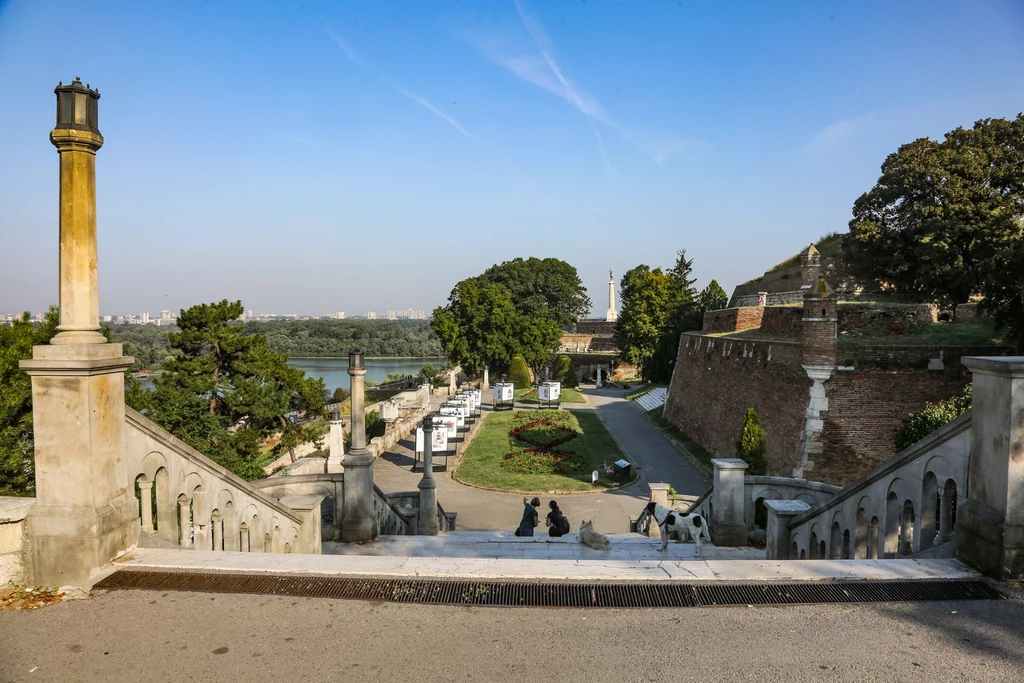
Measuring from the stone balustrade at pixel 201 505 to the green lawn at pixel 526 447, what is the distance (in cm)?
1185

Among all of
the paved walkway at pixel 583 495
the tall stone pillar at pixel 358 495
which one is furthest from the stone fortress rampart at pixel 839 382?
the tall stone pillar at pixel 358 495

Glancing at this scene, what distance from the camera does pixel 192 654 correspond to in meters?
3.29

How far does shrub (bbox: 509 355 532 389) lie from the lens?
142 ft

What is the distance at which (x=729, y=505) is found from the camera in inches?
311

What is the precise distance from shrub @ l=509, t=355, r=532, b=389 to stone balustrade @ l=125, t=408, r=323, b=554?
3675 cm

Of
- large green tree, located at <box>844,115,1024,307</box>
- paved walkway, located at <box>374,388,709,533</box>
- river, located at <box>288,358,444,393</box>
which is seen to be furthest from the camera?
river, located at <box>288,358,444,393</box>

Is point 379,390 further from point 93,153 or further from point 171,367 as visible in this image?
point 93,153

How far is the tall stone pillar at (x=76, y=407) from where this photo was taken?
4.05 m

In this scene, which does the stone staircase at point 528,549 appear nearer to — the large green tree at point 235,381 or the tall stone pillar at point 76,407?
the tall stone pillar at point 76,407

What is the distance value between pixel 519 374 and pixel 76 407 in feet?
130

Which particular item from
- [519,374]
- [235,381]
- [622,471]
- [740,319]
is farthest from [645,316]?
[235,381]

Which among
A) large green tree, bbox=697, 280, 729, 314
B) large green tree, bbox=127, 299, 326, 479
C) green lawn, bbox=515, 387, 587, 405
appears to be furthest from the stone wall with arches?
large green tree, bbox=697, 280, 729, 314

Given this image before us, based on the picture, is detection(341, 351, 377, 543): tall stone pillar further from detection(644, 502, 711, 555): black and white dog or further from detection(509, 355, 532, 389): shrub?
detection(509, 355, 532, 389): shrub

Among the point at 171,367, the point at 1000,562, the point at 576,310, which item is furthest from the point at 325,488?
the point at 576,310
